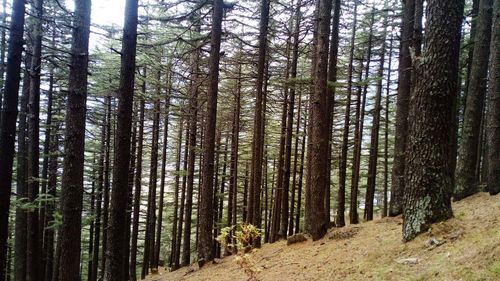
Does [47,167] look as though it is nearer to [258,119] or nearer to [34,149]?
[34,149]

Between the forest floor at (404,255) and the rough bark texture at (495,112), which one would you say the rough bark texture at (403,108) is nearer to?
the forest floor at (404,255)

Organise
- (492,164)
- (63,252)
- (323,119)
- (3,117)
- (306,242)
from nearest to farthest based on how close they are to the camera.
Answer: (63,252) → (3,117) → (492,164) → (323,119) → (306,242)

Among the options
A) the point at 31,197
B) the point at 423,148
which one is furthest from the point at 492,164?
the point at 31,197

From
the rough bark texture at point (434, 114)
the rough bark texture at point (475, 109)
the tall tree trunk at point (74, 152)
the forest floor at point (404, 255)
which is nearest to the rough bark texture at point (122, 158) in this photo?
the tall tree trunk at point (74, 152)

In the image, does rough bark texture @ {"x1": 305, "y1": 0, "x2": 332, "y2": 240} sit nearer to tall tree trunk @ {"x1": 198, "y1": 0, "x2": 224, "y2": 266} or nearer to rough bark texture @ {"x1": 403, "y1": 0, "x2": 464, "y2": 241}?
tall tree trunk @ {"x1": 198, "y1": 0, "x2": 224, "y2": 266}

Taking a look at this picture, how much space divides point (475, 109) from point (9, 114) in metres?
10.9

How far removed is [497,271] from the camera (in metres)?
4.04

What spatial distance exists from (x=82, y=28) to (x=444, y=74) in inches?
251

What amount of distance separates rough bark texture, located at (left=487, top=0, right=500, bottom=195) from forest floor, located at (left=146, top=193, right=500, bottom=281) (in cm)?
55

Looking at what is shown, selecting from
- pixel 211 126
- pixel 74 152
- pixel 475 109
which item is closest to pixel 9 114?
pixel 74 152

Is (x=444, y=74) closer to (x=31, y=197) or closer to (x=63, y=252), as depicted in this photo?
(x=63, y=252)

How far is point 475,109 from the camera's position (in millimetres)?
9516

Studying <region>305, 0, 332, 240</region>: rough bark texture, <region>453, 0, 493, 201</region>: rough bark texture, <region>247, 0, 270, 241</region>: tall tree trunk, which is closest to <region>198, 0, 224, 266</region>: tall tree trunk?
<region>247, 0, 270, 241</region>: tall tree trunk

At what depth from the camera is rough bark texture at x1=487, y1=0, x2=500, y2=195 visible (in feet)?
28.5
